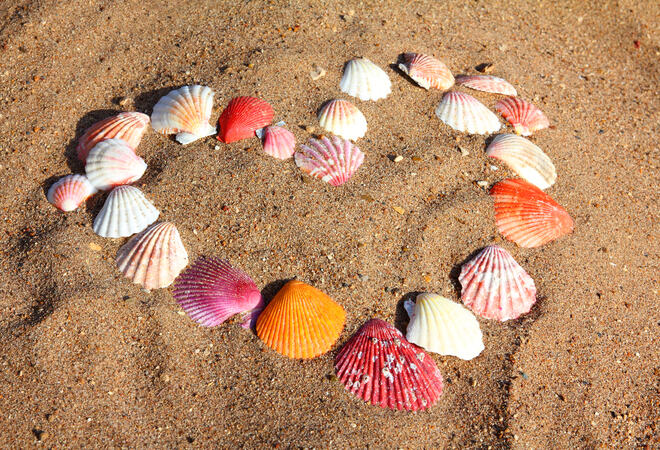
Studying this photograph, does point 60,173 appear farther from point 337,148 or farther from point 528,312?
point 528,312

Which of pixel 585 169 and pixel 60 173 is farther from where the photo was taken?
pixel 585 169

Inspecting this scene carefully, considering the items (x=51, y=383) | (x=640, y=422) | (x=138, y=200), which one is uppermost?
(x=138, y=200)

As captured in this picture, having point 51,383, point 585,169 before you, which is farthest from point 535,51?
point 51,383

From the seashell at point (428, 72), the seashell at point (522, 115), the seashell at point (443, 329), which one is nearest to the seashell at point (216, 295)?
the seashell at point (443, 329)

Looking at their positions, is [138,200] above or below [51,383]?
above

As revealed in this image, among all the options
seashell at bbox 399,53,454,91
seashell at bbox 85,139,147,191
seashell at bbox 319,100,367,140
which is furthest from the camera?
seashell at bbox 399,53,454,91

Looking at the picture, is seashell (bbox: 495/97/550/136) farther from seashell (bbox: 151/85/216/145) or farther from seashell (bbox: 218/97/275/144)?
seashell (bbox: 151/85/216/145)

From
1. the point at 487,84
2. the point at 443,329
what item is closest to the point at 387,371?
the point at 443,329

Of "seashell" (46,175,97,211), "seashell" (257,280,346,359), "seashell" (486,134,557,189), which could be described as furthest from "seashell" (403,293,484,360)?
"seashell" (46,175,97,211)
